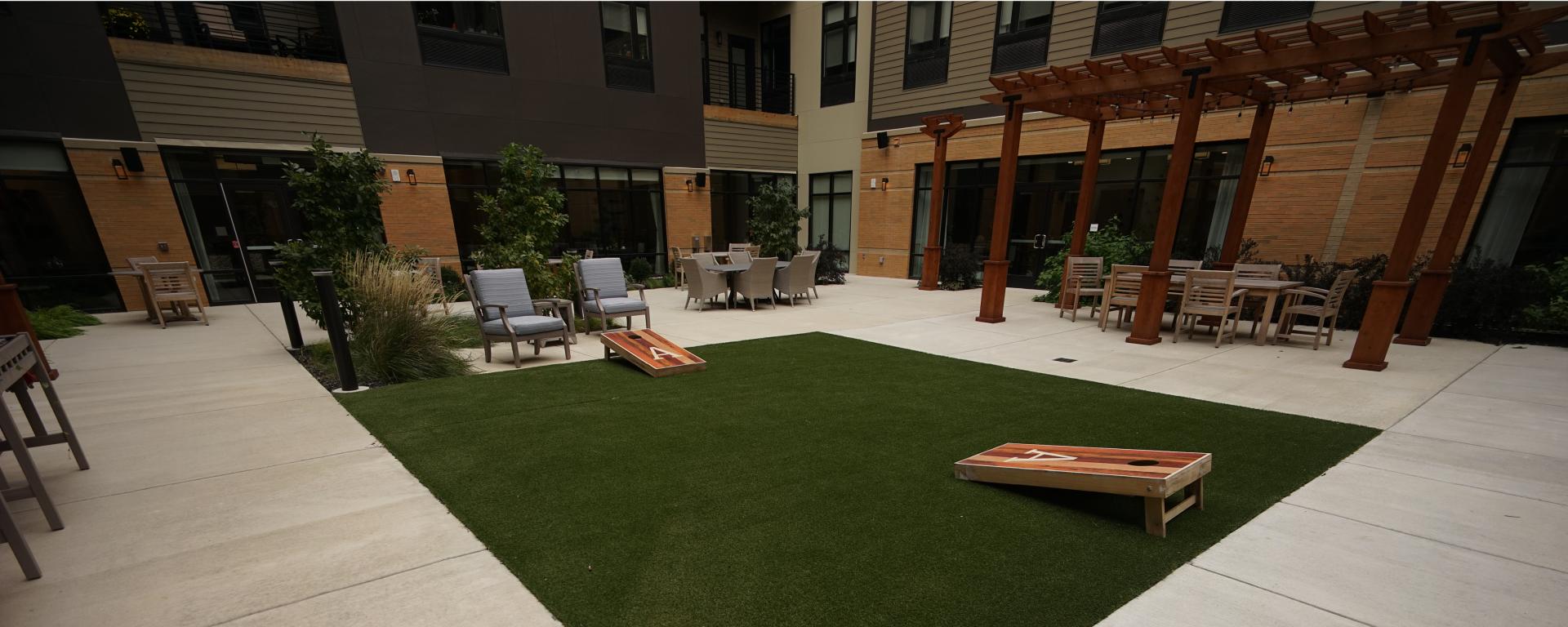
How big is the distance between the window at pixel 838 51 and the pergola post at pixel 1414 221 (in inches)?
460

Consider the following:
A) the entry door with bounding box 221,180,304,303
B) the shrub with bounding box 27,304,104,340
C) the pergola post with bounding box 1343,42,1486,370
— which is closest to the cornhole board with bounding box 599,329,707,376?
the pergola post with bounding box 1343,42,1486,370

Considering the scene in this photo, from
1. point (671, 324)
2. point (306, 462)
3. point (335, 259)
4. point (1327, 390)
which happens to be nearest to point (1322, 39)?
point (1327, 390)

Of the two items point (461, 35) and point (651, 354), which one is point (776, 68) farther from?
point (651, 354)

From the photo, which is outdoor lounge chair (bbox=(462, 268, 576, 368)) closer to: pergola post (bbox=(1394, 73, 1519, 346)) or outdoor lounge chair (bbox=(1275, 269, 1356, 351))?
outdoor lounge chair (bbox=(1275, 269, 1356, 351))

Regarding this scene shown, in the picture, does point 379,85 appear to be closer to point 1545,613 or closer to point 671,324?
point 671,324

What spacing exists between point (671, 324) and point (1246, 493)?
6841mm

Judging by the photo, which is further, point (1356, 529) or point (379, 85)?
point (379, 85)

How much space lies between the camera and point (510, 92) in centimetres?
1192

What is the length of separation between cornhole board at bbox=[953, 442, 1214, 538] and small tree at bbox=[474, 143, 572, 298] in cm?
625

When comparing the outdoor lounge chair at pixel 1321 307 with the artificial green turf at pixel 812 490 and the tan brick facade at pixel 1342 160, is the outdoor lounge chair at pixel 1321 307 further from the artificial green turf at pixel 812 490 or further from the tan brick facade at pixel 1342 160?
the artificial green turf at pixel 812 490

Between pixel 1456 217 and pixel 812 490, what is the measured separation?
796cm

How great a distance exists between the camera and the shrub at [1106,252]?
31.3ft

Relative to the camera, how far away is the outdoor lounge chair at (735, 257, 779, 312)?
941cm

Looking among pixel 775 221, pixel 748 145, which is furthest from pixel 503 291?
pixel 748 145
